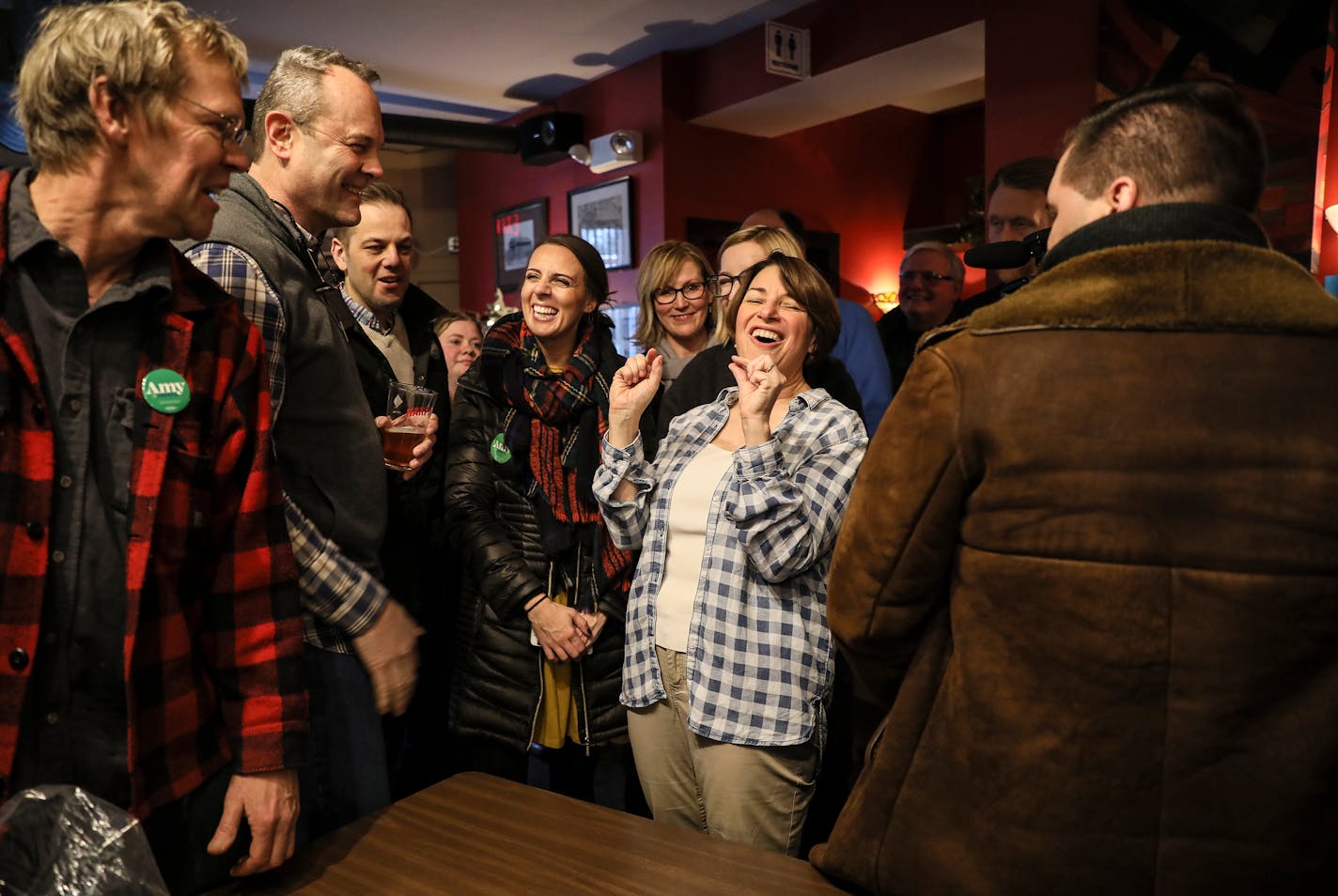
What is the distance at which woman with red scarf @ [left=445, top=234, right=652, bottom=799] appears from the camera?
87.2 inches

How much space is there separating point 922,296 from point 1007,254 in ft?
6.93

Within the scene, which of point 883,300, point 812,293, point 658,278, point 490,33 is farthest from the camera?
point 883,300

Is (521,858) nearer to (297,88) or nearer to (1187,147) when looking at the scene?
(1187,147)

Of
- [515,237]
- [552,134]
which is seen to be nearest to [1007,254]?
[552,134]

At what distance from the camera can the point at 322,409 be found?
1.47 metres

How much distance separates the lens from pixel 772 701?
5.84 ft

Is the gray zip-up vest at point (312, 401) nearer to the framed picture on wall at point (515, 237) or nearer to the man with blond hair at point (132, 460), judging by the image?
the man with blond hair at point (132, 460)

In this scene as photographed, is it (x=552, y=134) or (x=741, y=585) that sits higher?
(x=552, y=134)

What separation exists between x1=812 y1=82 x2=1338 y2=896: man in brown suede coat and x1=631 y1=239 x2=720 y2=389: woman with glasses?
5.77ft

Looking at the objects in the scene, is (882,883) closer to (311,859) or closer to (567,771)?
(311,859)

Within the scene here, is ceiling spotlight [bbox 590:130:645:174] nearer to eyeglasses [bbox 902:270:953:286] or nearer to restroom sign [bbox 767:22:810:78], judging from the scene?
restroom sign [bbox 767:22:810:78]

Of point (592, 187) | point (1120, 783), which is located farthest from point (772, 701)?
point (592, 187)

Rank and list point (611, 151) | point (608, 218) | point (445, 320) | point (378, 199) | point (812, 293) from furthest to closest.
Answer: point (608, 218) → point (611, 151) → point (445, 320) → point (378, 199) → point (812, 293)

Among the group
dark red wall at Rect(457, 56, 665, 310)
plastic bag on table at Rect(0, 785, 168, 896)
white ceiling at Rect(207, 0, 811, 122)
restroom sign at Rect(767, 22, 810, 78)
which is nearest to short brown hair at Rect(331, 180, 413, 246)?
plastic bag on table at Rect(0, 785, 168, 896)
